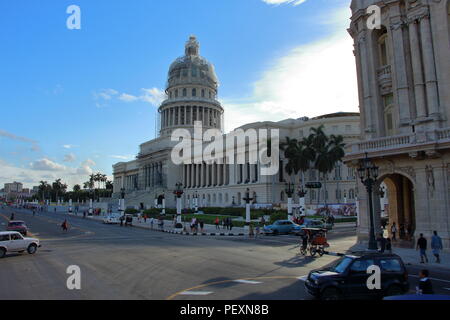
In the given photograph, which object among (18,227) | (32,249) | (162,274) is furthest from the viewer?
(18,227)

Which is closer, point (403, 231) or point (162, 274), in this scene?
point (162, 274)

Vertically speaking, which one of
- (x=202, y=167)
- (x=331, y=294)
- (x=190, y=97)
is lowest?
(x=331, y=294)

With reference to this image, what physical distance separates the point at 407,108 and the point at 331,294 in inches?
768

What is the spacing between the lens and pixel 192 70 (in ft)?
395

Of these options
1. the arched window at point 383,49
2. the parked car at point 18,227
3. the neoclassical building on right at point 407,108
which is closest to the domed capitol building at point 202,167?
the parked car at point 18,227

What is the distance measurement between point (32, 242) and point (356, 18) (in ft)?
97.3

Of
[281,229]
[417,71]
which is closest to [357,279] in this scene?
[417,71]

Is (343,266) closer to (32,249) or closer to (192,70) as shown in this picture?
(32,249)

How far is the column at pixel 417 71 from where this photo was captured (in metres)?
24.5

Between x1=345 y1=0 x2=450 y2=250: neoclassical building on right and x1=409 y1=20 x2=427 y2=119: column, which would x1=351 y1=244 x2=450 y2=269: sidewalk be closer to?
x1=345 y1=0 x2=450 y2=250: neoclassical building on right

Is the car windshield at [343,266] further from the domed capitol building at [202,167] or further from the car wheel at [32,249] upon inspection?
the domed capitol building at [202,167]

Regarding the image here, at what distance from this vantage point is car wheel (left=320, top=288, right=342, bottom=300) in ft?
34.3

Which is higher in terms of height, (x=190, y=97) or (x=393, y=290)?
(x=190, y=97)

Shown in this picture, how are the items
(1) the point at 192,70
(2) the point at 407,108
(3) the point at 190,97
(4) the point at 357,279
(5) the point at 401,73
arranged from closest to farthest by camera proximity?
1. (4) the point at 357,279
2. (2) the point at 407,108
3. (5) the point at 401,73
4. (3) the point at 190,97
5. (1) the point at 192,70
